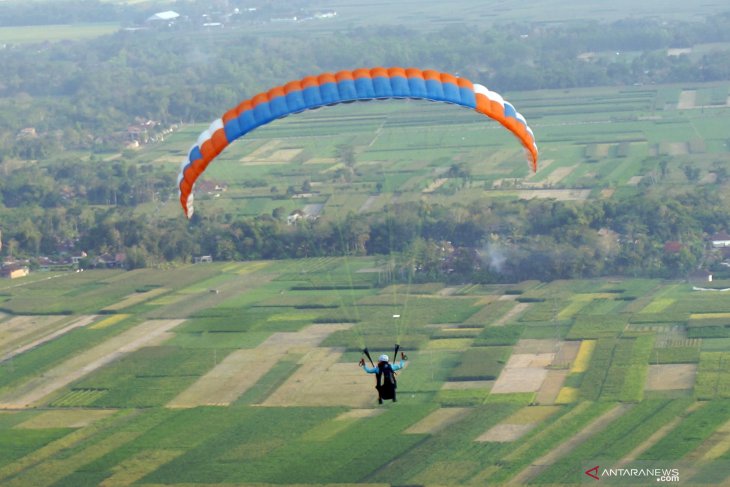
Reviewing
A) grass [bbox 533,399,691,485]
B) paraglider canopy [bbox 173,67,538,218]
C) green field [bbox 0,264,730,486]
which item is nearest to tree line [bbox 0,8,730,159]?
green field [bbox 0,264,730,486]

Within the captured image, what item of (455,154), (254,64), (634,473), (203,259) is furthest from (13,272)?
(254,64)

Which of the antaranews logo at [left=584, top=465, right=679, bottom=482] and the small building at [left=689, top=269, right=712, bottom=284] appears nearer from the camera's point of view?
the antaranews logo at [left=584, top=465, right=679, bottom=482]

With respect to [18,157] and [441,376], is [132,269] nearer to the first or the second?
[441,376]

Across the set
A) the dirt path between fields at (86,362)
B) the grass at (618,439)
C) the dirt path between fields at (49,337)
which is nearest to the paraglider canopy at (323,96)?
the grass at (618,439)

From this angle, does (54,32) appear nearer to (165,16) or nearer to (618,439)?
(165,16)

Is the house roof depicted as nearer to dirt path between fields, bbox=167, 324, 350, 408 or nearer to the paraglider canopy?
dirt path between fields, bbox=167, 324, 350, 408

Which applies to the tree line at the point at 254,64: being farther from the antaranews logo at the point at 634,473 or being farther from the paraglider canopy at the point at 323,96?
the paraglider canopy at the point at 323,96

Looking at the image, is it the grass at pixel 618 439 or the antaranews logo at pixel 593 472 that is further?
the grass at pixel 618 439
